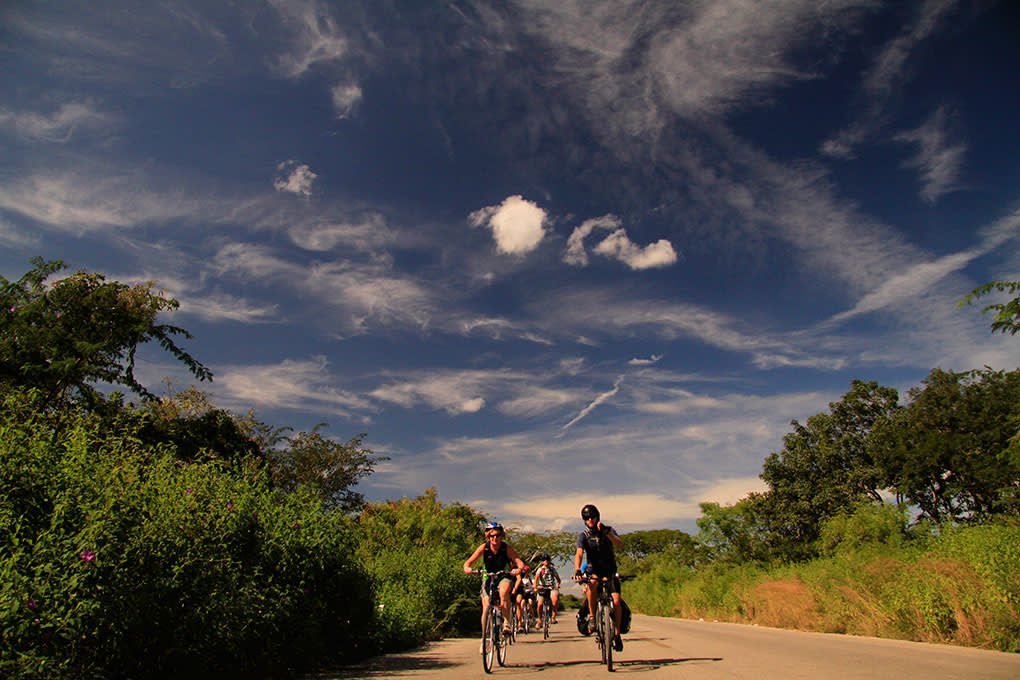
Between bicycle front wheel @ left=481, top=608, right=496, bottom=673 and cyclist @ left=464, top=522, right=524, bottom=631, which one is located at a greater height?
cyclist @ left=464, top=522, right=524, bottom=631

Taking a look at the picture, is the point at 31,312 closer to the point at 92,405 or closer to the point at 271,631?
the point at 92,405

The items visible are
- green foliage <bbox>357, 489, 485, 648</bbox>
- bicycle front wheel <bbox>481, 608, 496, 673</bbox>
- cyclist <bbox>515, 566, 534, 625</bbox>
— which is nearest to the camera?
A: bicycle front wheel <bbox>481, 608, 496, 673</bbox>

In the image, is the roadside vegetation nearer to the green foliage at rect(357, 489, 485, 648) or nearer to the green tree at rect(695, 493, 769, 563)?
the green foliage at rect(357, 489, 485, 648)

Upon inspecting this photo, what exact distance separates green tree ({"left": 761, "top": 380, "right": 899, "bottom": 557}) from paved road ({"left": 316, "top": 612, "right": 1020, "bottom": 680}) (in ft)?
132

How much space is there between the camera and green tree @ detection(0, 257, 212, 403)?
19844mm

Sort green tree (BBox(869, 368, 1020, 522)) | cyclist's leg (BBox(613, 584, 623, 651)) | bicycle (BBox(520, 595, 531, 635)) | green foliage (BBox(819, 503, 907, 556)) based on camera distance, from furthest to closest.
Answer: green tree (BBox(869, 368, 1020, 522))
green foliage (BBox(819, 503, 907, 556))
bicycle (BBox(520, 595, 531, 635))
cyclist's leg (BBox(613, 584, 623, 651))

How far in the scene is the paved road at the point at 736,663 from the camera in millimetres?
7598

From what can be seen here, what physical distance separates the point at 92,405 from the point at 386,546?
14.2 m

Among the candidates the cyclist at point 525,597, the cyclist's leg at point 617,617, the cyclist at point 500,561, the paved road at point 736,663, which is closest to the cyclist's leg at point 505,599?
the cyclist at point 500,561

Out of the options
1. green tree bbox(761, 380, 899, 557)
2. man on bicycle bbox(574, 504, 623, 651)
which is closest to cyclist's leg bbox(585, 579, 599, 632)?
man on bicycle bbox(574, 504, 623, 651)

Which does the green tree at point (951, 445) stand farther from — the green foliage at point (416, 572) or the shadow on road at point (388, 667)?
the shadow on road at point (388, 667)

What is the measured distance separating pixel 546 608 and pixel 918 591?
34.5ft

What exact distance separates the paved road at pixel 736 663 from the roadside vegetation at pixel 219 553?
138 centimetres

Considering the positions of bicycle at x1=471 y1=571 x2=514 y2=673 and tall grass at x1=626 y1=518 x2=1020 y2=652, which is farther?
tall grass at x1=626 y1=518 x2=1020 y2=652
